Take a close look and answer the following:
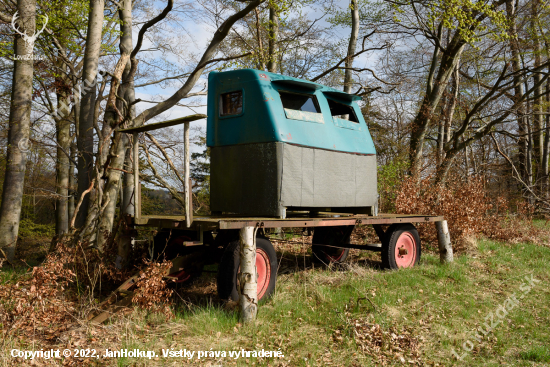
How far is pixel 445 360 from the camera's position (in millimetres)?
4648

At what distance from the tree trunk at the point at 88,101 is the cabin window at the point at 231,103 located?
3051mm

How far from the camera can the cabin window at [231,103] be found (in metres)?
6.63

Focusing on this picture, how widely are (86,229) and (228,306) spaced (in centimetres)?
334

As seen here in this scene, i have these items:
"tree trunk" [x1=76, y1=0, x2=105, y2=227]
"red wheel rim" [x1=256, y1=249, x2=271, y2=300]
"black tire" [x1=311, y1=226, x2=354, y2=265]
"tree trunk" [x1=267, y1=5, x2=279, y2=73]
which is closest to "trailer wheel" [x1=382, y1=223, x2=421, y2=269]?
"black tire" [x1=311, y1=226, x2=354, y2=265]

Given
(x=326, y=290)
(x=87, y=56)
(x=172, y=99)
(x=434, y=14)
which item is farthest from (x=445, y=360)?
→ (x=434, y=14)

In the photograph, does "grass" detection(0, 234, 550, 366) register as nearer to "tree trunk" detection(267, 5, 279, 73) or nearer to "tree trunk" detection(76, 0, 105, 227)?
"tree trunk" detection(76, 0, 105, 227)

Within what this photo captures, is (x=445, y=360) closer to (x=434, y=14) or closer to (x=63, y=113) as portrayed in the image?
(x=434, y=14)

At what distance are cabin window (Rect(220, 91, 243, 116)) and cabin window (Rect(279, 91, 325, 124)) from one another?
0.67m

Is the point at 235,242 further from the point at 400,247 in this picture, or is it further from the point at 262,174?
the point at 400,247

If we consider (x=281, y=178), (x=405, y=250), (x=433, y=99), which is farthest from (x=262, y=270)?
(x=433, y=99)

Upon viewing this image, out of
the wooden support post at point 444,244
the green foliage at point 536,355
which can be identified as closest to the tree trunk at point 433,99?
the wooden support post at point 444,244

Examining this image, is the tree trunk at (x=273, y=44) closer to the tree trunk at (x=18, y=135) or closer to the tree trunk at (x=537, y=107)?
the tree trunk at (x=18, y=135)

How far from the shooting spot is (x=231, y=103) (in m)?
6.77

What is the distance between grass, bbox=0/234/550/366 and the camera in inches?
176
